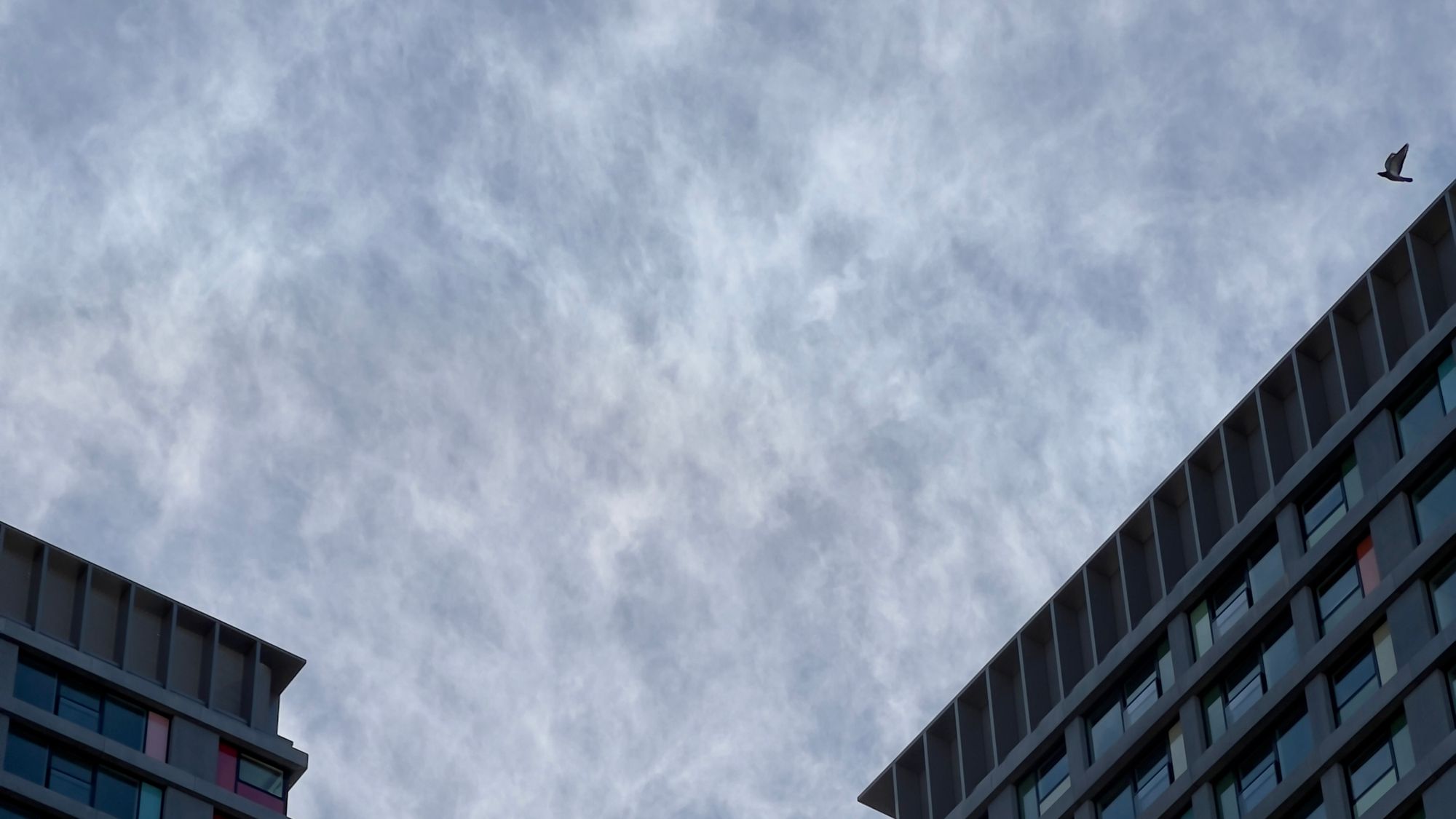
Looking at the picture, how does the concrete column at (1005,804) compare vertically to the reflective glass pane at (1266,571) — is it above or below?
below

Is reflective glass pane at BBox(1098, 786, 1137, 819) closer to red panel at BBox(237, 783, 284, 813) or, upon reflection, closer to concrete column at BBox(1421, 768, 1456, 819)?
concrete column at BBox(1421, 768, 1456, 819)

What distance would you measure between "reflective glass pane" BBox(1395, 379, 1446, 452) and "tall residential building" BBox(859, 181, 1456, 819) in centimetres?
6

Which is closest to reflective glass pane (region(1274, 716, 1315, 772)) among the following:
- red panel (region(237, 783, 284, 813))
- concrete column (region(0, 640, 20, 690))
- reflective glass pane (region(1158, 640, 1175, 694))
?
reflective glass pane (region(1158, 640, 1175, 694))

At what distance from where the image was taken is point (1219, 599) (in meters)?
65.4

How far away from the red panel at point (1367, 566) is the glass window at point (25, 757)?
34500mm

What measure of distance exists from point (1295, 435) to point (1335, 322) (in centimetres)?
335

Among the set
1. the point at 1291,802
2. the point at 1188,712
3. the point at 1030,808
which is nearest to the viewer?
the point at 1291,802

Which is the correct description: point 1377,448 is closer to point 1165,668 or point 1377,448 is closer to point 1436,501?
point 1436,501

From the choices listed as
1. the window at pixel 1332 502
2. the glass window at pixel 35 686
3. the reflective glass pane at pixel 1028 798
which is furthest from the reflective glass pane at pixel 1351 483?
the glass window at pixel 35 686

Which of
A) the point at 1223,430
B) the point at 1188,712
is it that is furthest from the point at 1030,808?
the point at 1223,430

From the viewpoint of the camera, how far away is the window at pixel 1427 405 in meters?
60.0

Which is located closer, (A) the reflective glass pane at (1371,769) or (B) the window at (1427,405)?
(A) the reflective glass pane at (1371,769)

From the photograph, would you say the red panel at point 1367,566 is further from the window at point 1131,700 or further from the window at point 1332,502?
the window at point 1131,700

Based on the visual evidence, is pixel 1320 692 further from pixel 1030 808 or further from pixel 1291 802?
pixel 1030 808
